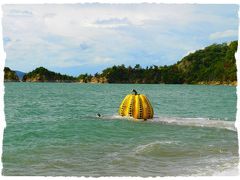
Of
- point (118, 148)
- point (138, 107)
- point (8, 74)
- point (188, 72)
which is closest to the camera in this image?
→ point (118, 148)

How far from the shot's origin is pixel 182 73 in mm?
104375

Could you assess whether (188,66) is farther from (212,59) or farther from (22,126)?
(22,126)

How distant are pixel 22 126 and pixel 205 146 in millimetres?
6701

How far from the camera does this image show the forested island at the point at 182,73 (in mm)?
73644

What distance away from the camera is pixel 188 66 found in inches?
3777

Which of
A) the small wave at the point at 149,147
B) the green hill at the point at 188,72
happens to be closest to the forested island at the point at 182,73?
the green hill at the point at 188,72

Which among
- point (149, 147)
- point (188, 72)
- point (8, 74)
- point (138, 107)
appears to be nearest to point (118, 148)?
point (149, 147)

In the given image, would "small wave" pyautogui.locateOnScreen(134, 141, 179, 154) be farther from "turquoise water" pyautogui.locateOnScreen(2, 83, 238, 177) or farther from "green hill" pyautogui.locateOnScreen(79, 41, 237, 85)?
"green hill" pyautogui.locateOnScreen(79, 41, 237, 85)

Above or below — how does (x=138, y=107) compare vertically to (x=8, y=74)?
below

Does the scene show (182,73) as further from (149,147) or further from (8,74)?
(149,147)

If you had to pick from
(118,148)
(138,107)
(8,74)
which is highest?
(8,74)

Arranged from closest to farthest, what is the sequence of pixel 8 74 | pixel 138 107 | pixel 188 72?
pixel 138 107
pixel 8 74
pixel 188 72

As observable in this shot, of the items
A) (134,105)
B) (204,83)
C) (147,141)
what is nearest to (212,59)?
(204,83)

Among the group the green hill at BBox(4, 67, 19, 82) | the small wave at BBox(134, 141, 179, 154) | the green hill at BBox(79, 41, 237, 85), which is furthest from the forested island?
the small wave at BBox(134, 141, 179, 154)
